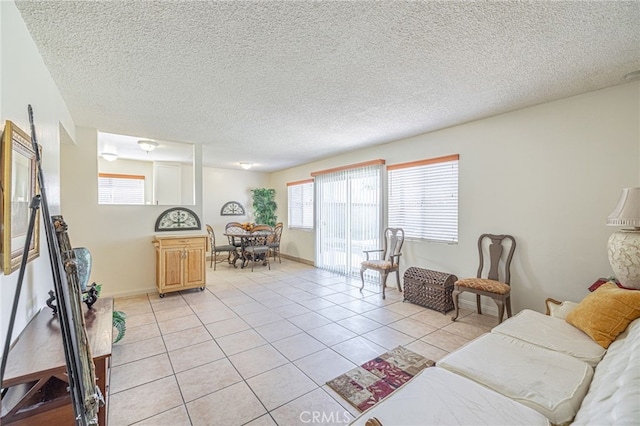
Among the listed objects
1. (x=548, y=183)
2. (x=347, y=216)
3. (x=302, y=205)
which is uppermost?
(x=548, y=183)

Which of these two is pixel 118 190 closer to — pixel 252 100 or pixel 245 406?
pixel 252 100

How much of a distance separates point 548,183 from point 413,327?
218cm

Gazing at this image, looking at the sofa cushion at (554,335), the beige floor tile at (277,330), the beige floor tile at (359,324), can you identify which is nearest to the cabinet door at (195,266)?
the beige floor tile at (277,330)

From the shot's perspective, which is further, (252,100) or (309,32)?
(252,100)

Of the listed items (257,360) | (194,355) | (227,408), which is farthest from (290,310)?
(227,408)

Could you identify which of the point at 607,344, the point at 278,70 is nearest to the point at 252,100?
the point at 278,70

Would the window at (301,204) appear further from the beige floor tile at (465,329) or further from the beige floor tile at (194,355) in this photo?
the beige floor tile at (194,355)

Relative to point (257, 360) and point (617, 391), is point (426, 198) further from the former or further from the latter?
point (617, 391)

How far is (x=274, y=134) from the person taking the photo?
13.8ft

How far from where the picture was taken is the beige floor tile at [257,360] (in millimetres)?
2254

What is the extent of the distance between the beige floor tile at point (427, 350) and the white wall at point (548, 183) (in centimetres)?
141

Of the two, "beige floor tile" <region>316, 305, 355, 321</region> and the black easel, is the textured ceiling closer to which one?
the black easel

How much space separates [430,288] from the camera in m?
3.59

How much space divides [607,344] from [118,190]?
28.4ft
